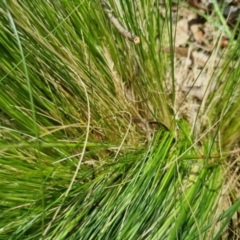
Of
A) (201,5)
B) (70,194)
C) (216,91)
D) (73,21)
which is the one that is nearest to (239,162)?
(216,91)

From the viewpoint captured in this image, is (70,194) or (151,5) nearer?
(70,194)

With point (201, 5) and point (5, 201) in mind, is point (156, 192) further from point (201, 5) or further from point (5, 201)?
point (201, 5)

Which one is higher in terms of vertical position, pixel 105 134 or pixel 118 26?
pixel 118 26

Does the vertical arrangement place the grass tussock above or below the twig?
below


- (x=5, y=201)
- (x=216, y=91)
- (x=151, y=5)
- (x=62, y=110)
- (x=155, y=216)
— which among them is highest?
(x=151, y=5)

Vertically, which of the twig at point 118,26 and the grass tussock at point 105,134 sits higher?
the twig at point 118,26
